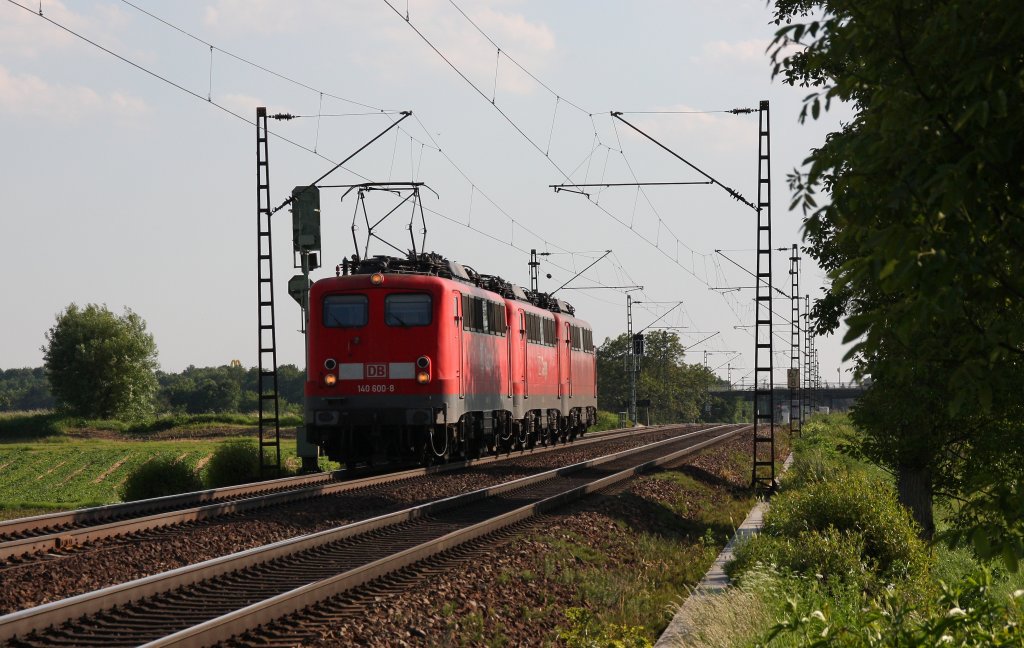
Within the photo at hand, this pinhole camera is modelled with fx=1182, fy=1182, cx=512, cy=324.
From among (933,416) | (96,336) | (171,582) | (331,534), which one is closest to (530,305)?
(933,416)

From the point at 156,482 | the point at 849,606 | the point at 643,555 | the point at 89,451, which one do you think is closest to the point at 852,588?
the point at 849,606

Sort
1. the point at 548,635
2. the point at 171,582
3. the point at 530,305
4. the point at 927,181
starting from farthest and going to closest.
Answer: the point at 530,305 → the point at 171,582 → the point at 548,635 → the point at 927,181

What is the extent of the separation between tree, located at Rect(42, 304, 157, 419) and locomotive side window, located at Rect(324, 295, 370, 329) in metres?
68.8

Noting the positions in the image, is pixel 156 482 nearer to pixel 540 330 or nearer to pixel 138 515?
pixel 138 515

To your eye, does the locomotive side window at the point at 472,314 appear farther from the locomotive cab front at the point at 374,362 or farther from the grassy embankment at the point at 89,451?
the grassy embankment at the point at 89,451

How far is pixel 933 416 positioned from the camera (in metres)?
16.8

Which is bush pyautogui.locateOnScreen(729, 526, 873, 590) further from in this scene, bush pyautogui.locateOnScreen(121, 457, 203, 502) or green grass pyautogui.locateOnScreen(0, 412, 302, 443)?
green grass pyautogui.locateOnScreen(0, 412, 302, 443)

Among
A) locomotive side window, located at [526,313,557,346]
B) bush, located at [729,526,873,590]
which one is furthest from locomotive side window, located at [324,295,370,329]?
bush, located at [729,526,873,590]

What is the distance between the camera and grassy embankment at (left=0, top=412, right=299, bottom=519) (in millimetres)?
28719

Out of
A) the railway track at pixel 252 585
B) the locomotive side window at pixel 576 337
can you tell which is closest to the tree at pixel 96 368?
the locomotive side window at pixel 576 337

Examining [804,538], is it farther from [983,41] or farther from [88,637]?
[983,41]

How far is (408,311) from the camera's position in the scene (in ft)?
75.0

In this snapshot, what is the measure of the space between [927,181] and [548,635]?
5.98m

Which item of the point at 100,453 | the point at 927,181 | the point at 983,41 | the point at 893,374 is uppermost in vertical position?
the point at 983,41
